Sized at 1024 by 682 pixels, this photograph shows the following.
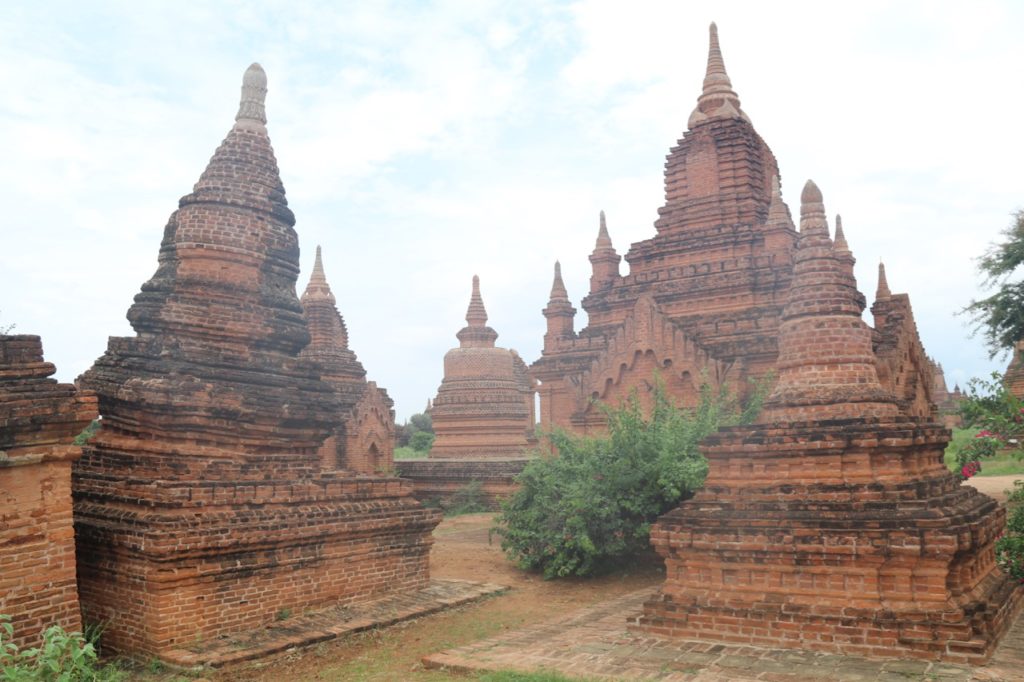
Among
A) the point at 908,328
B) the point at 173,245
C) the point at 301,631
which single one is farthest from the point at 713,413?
the point at 173,245

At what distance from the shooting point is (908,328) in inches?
736

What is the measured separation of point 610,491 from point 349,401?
13946 millimetres

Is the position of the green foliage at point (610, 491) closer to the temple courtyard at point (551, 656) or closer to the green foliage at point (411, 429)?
the temple courtyard at point (551, 656)

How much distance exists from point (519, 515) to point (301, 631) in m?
5.75

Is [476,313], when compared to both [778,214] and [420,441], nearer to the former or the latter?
[778,214]

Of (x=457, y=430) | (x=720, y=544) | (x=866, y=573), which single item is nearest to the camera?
(x=866, y=573)

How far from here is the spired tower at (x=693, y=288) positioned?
1956 cm

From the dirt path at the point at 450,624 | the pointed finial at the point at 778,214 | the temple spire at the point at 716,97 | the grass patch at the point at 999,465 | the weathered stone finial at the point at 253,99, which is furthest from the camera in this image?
the grass patch at the point at 999,465

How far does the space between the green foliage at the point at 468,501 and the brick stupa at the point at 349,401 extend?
8.82ft

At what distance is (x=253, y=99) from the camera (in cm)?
1262

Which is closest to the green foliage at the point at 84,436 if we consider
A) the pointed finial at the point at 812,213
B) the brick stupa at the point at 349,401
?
the brick stupa at the point at 349,401

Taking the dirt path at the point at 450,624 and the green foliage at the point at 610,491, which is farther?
the green foliage at the point at 610,491

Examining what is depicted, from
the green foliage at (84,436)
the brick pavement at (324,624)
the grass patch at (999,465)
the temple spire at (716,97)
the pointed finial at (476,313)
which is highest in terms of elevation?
the temple spire at (716,97)

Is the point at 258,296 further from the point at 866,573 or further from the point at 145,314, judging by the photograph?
the point at 866,573
